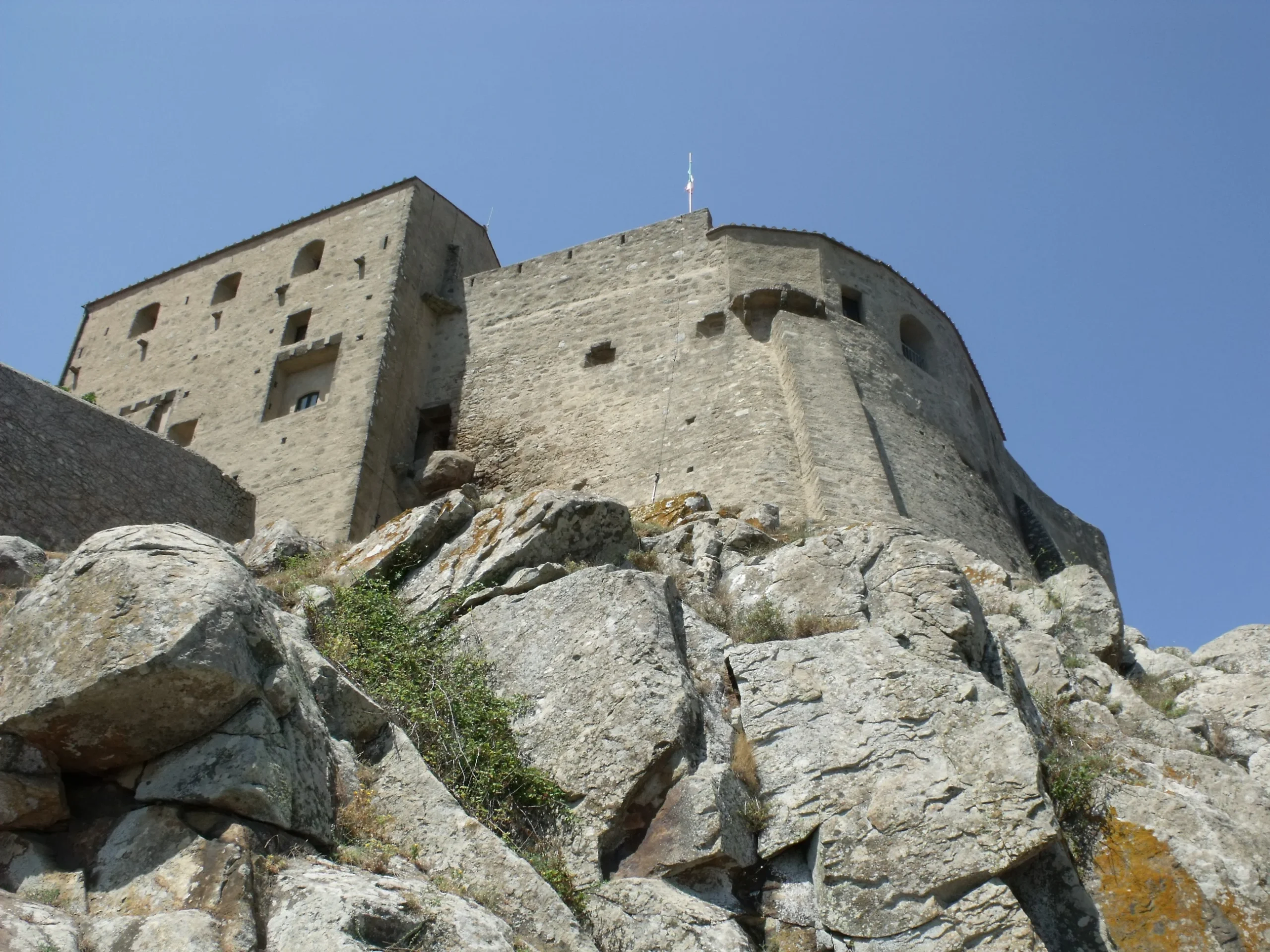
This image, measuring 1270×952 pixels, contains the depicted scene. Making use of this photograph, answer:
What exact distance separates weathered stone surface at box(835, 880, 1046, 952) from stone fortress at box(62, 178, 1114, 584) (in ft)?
26.7

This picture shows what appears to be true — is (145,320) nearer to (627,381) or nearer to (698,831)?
Answer: (627,381)

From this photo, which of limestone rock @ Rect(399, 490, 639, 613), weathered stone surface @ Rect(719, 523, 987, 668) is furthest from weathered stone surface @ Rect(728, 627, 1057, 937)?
limestone rock @ Rect(399, 490, 639, 613)

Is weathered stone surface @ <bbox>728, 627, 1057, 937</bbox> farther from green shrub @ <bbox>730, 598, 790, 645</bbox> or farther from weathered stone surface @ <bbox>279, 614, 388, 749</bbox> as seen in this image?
weathered stone surface @ <bbox>279, 614, 388, 749</bbox>

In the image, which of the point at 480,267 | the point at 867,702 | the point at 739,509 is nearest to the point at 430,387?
the point at 480,267

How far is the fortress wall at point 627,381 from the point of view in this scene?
17500 mm

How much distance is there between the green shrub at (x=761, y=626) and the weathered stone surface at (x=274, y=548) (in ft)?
16.8

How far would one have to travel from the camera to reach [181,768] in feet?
21.5

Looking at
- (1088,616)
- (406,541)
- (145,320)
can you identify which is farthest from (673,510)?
(145,320)

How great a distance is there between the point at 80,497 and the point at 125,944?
9942 millimetres

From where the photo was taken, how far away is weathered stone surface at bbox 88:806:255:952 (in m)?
5.69

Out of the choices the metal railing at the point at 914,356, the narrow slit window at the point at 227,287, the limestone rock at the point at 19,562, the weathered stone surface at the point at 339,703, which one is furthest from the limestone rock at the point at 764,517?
the narrow slit window at the point at 227,287

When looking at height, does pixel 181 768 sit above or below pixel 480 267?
below

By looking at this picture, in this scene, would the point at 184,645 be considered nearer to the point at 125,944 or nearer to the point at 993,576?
the point at 125,944

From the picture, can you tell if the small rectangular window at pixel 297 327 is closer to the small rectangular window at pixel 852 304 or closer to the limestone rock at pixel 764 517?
the small rectangular window at pixel 852 304
